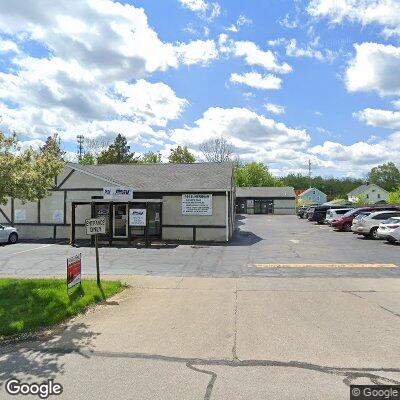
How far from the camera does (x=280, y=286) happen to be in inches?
417

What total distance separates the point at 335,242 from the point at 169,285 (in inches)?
535

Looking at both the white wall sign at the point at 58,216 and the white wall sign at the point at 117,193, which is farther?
the white wall sign at the point at 58,216

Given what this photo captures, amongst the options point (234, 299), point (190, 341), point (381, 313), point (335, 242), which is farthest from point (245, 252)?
point (190, 341)

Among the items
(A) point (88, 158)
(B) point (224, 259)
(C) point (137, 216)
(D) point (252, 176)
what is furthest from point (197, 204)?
(D) point (252, 176)

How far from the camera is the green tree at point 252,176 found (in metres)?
85.7

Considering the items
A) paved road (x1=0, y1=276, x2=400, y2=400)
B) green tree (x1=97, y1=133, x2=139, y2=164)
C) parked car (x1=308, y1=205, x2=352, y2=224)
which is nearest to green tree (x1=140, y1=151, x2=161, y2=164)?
green tree (x1=97, y1=133, x2=139, y2=164)

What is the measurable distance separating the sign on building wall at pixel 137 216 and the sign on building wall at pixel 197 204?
233 cm

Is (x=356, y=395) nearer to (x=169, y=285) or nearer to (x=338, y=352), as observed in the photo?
(x=338, y=352)

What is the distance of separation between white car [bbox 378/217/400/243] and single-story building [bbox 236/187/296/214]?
4178 cm

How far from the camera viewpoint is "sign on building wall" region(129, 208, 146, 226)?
70.6 feet

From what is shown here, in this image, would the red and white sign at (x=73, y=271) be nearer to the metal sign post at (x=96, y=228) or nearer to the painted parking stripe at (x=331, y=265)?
the metal sign post at (x=96, y=228)

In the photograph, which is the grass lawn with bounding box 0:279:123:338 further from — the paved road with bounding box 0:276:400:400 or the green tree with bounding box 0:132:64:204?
the green tree with bounding box 0:132:64:204

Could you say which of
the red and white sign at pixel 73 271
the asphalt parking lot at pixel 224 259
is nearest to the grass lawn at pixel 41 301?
the red and white sign at pixel 73 271

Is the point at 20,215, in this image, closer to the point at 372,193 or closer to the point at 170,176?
the point at 170,176
